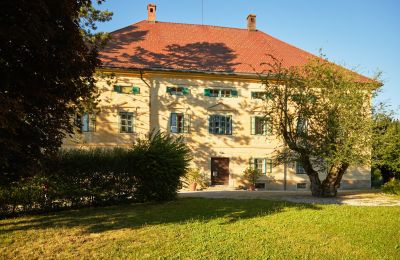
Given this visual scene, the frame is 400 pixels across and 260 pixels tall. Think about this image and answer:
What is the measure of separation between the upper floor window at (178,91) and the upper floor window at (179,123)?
1420 mm

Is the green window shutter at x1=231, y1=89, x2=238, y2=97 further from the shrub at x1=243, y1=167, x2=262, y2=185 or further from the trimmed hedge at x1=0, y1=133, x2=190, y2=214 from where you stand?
the trimmed hedge at x1=0, y1=133, x2=190, y2=214

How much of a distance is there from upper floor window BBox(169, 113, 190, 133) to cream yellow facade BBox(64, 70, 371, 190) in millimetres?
215

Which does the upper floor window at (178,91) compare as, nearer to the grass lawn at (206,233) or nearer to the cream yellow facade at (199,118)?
the cream yellow facade at (199,118)

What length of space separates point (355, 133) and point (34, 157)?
12.0 meters

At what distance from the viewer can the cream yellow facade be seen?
22156 millimetres

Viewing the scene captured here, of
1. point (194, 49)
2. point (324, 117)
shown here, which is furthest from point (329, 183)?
point (194, 49)

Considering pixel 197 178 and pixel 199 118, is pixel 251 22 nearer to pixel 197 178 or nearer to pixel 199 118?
pixel 199 118

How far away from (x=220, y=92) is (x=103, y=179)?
1319 centimetres

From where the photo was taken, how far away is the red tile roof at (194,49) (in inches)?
893

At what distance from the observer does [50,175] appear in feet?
35.1

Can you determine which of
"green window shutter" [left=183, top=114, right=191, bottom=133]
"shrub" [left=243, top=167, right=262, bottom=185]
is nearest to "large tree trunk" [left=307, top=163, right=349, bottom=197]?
"shrub" [left=243, top=167, right=262, bottom=185]

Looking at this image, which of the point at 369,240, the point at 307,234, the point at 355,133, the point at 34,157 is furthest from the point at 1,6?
the point at 355,133

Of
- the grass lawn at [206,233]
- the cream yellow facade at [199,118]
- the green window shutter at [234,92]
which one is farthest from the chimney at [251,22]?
the grass lawn at [206,233]

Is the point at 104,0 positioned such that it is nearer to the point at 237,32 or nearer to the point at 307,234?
the point at 307,234
